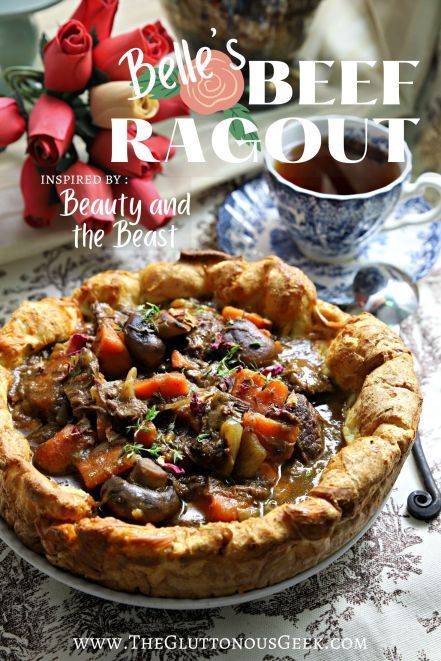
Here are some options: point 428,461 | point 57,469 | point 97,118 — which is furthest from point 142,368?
point 97,118

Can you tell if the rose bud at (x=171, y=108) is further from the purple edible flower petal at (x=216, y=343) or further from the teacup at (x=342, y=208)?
the purple edible flower petal at (x=216, y=343)

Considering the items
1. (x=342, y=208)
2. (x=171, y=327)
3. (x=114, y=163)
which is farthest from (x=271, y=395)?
(x=114, y=163)

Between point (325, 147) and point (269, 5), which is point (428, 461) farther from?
point (269, 5)

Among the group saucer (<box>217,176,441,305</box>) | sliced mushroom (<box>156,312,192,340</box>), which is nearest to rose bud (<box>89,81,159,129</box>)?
saucer (<box>217,176,441,305</box>)

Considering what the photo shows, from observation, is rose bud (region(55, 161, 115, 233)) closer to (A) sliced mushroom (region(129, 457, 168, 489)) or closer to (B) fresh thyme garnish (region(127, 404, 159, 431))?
(B) fresh thyme garnish (region(127, 404, 159, 431))

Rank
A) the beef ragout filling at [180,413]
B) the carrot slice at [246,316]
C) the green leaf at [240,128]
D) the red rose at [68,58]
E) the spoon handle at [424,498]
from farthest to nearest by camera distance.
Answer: the green leaf at [240,128]
the red rose at [68,58]
the carrot slice at [246,316]
the spoon handle at [424,498]
the beef ragout filling at [180,413]

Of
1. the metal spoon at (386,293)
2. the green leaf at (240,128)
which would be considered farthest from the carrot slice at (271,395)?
the green leaf at (240,128)
